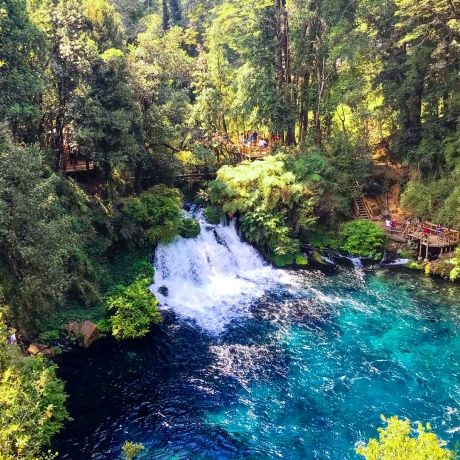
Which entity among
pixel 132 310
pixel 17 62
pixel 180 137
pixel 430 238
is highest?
pixel 17 62

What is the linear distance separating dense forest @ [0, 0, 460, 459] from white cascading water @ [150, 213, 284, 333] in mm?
1013

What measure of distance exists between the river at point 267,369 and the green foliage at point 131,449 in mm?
426

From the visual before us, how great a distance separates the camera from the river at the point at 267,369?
1614cm

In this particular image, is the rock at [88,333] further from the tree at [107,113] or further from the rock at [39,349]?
the tree at [107,113]

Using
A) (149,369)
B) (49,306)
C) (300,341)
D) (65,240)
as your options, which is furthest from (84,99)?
(300,341)

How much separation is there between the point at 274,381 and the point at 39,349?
10.7 m

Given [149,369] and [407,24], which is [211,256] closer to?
[149,369]

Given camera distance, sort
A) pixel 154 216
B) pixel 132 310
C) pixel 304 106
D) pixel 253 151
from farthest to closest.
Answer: pixel 253 151, pixel 304 106, pixel 154 216, pixel 132 310

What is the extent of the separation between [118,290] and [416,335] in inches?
631

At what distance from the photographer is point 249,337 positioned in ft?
73.1

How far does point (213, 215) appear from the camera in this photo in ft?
105

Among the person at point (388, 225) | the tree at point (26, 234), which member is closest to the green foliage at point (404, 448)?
the tree at point (26, 234)

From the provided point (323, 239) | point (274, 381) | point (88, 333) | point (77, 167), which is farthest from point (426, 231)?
point (77, 167)

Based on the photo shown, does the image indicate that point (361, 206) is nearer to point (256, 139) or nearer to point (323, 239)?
point (323, 239)
